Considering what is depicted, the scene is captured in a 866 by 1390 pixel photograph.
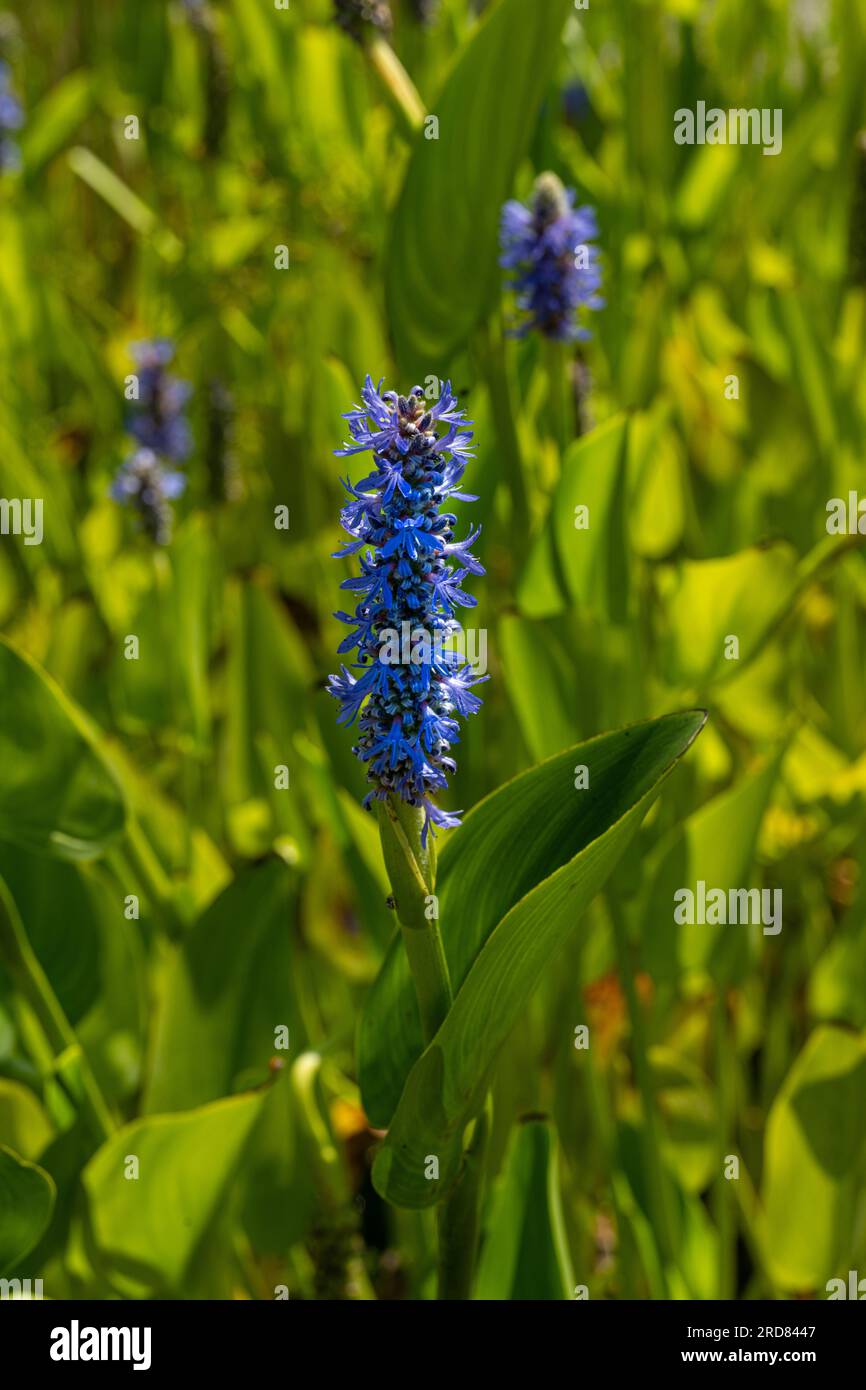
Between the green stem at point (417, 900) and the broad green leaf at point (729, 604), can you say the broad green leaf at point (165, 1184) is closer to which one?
the green stem at point (417, 900)

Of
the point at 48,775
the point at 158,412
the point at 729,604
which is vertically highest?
the point at 158,412

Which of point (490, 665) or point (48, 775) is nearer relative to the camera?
point (48, 775)

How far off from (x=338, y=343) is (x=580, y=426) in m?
0.65

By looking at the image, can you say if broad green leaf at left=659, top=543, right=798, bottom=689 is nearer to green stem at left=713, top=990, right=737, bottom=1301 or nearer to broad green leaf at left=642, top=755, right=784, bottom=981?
broad green leaf at left=642, top=755, right=784, bottom=981

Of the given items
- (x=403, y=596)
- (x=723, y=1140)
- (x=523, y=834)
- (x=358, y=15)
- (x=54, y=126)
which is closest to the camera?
(x=403, y=596)

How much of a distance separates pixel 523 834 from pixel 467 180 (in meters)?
0.54

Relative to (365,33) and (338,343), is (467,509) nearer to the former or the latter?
(365,33)

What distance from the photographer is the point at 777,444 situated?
5.47ft

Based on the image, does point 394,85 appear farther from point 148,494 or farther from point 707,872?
point 707,872

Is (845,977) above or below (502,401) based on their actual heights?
below

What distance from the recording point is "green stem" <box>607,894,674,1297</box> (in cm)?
121

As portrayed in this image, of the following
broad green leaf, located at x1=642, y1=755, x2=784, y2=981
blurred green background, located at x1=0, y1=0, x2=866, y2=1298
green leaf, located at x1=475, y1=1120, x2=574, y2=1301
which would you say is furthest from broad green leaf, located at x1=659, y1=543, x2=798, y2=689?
green leaf, located at x1=475, y1=1120, x2=574, y2=1301

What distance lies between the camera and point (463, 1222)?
2.79 feet

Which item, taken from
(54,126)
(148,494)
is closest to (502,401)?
(148,494)
